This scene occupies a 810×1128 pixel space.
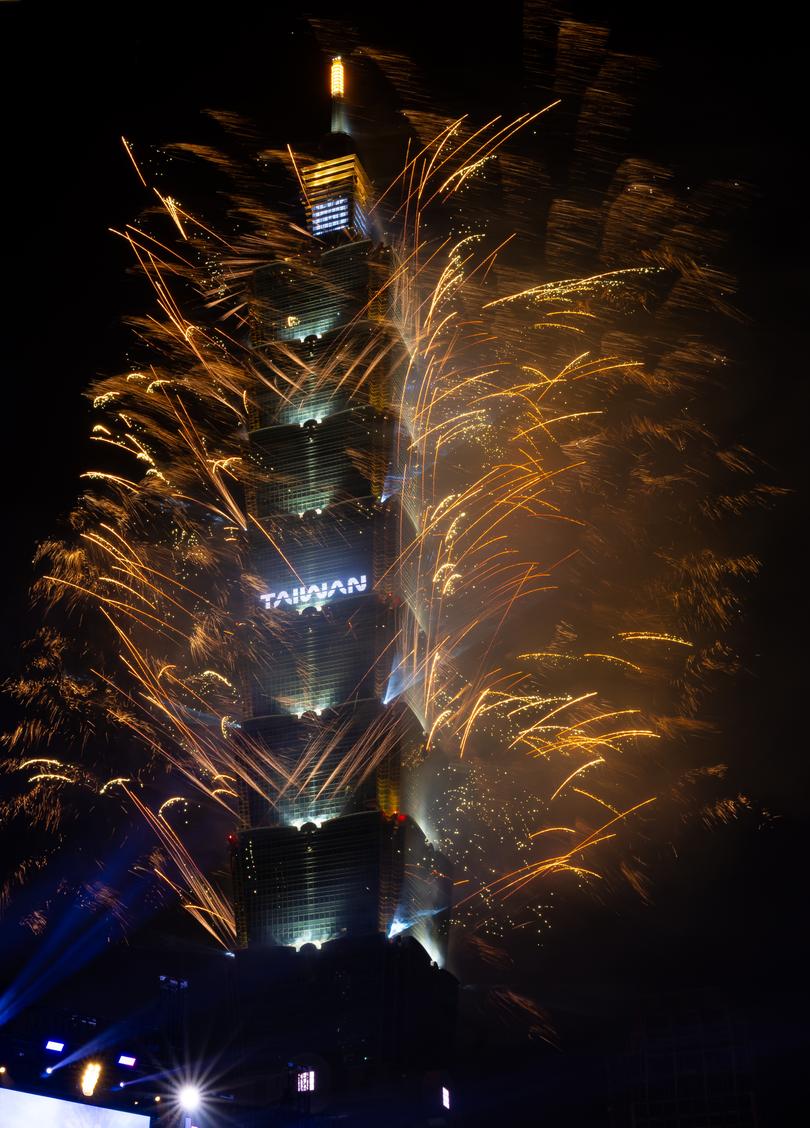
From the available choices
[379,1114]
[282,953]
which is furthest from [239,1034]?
[379,1114]

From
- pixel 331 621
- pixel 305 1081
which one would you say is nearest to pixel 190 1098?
pixel 305 1081

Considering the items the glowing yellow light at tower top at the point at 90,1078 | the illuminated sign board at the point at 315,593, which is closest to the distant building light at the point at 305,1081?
the glowing yellow light at tower top at the point at 90,1078

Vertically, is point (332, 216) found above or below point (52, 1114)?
above

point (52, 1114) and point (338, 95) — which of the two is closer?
point (52, 1114)

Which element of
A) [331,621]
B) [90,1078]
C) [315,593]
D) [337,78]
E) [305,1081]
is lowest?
[305,1081]

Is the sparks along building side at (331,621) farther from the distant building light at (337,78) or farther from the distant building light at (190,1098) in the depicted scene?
the distant building light at (190,1098)

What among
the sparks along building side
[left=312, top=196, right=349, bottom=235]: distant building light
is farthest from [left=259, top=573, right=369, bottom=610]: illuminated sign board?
[left=312, top=196, right=349, bottom=235]: distant building light

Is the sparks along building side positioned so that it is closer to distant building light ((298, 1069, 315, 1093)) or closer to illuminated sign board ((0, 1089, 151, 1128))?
distant building light ((298, 1069, 315, 1093))

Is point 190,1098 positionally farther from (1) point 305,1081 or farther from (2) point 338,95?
(2) point 338,95
